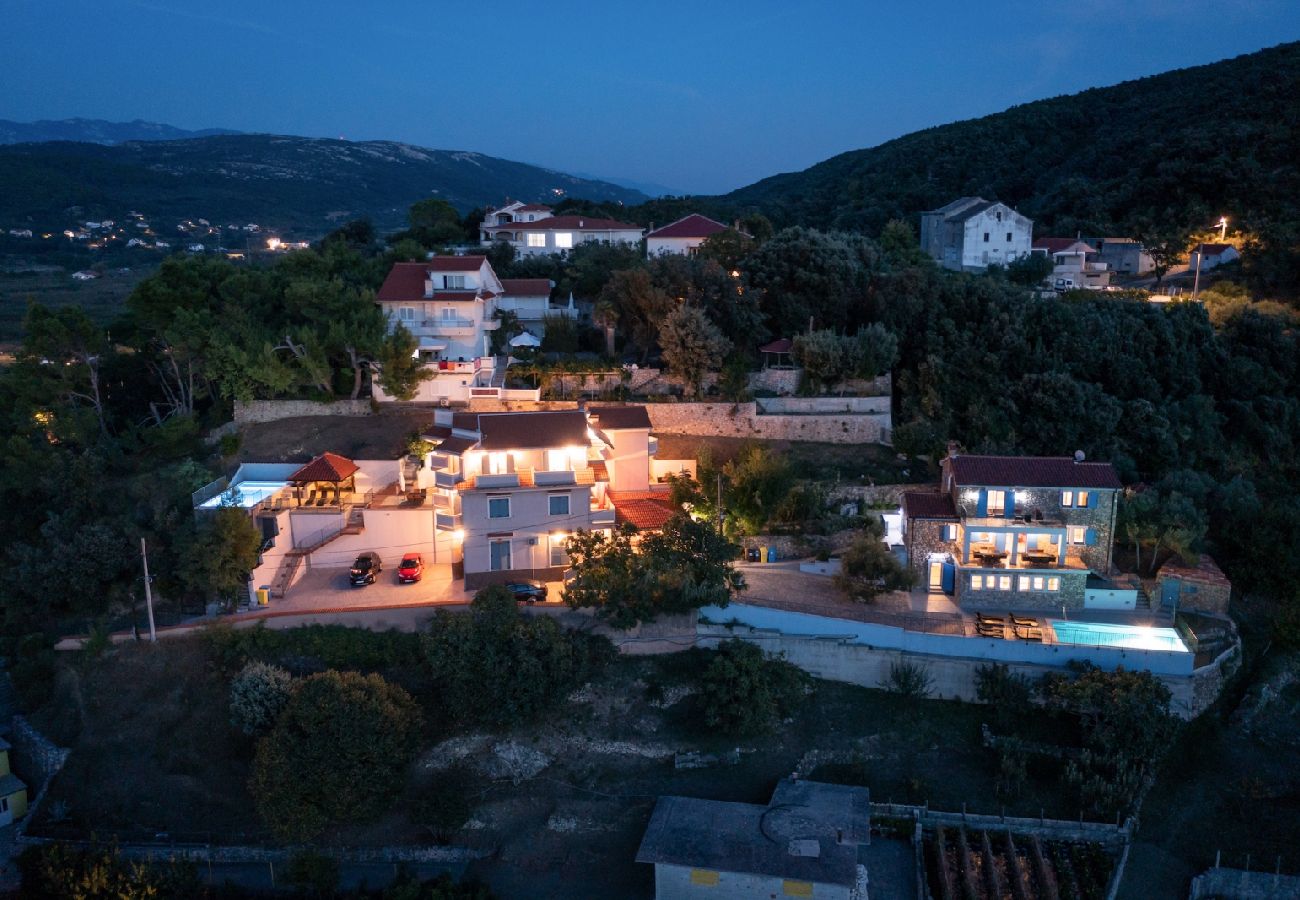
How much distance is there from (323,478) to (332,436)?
587cm

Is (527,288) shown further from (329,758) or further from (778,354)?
(329,758)

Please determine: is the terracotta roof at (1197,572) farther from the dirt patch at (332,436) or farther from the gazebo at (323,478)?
the gazebo at (323,478)

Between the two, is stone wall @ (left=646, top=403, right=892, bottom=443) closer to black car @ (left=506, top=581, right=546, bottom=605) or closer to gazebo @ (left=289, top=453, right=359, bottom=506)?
Answer: black car @ (left=506, top=581, right=546, bottom=605)

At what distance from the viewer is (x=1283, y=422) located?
3709 cm

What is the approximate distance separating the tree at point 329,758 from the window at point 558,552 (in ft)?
22.8

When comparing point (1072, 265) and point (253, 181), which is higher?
point (253, 181)

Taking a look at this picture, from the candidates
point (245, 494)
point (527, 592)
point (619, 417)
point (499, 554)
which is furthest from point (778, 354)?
point (245, 494)

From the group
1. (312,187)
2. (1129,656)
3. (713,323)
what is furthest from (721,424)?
(312,187)

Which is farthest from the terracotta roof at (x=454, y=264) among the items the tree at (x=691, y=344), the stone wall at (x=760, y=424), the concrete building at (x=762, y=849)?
the concrete building at (x=762, y=849)

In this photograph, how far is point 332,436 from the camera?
112 ft

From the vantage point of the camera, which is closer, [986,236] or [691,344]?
[691,344]

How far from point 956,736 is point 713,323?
21.2 metres

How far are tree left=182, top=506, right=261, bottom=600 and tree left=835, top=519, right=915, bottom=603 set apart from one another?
57.6 ft

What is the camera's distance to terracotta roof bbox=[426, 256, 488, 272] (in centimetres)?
3959
